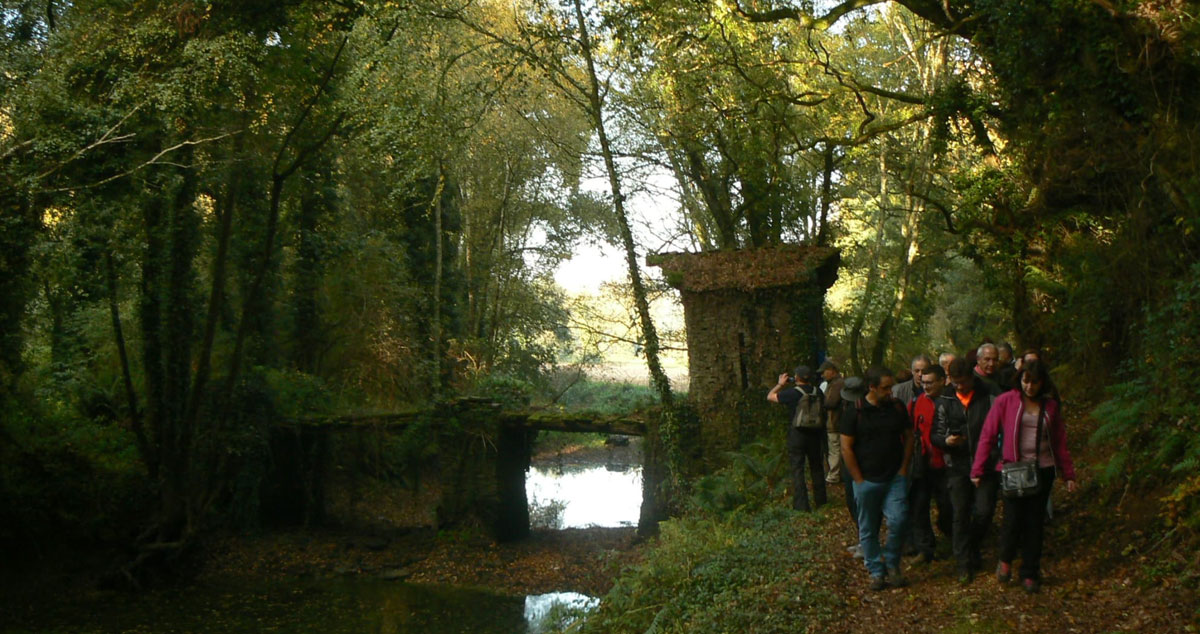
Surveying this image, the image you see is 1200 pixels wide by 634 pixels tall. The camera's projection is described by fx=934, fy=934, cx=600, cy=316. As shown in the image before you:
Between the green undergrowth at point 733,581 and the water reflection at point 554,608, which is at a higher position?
the green undergrowth at point 733,581

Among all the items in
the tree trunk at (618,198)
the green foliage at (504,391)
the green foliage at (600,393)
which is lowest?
the green foliage at (600,393)

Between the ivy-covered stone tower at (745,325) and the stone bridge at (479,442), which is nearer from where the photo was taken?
the ivy-covered stone tower at (745,325)

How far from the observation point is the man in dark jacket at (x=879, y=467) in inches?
283

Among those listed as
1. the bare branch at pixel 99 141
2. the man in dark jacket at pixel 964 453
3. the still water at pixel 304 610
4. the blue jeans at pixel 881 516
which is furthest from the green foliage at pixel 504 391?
the man in dark jacket at pixel 964 453

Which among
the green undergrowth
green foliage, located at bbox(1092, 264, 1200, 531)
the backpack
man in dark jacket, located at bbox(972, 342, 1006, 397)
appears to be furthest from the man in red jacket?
the backpack

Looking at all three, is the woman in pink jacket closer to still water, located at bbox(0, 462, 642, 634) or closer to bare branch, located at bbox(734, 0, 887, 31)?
still water, located at bbox(0, 462, 642, 634)

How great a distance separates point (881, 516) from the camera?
7262 mm

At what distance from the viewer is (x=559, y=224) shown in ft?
95.0

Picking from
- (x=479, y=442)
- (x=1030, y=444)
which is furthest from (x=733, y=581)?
(x=479, y=442)

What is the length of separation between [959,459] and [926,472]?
574 mm

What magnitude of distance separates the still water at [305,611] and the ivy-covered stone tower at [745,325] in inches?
169

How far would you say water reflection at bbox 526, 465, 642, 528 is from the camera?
2470cm

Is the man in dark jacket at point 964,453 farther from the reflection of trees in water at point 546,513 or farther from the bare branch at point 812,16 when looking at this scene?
the reflection of trees in water at point 546,513

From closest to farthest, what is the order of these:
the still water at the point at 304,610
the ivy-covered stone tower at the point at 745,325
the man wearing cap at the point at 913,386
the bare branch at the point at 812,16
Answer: the man wearing cap at the point at 913,386
the bare branch at the point at 812,16
the still water at the point at 304,610
the ivy-covered stone tower at the point at 745,325
